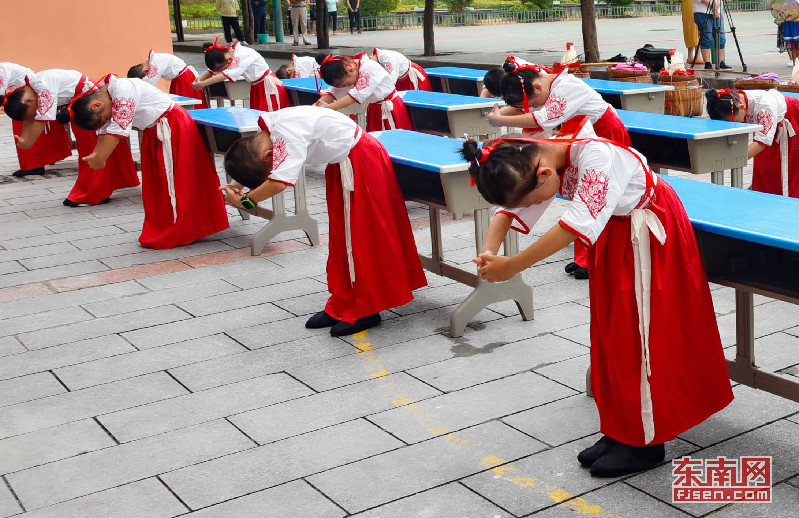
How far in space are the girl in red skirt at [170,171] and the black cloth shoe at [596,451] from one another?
3.66 meters

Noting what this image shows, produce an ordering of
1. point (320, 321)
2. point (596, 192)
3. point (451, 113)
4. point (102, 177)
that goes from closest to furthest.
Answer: point (596, 192) < point (320, 321) < point (451, 113) < point (102, 177)

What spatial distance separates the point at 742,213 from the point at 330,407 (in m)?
1.58

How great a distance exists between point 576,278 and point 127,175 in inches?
164

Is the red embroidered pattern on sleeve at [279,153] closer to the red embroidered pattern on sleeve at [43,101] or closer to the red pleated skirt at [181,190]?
the red pleated skirt at [181,190]

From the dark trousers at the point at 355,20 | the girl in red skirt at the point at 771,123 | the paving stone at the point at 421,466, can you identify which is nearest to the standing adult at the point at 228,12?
the dark trousers at the point at 355,20

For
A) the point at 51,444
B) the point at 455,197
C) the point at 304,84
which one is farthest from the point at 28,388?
the point at 304,84

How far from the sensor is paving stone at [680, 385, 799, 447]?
10.4 ft

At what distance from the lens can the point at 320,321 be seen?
446cm

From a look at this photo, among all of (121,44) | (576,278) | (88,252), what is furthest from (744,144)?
(121,44)

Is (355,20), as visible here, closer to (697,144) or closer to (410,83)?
(410,83)

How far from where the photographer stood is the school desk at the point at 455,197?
423 cm

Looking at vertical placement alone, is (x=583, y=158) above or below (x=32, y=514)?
above

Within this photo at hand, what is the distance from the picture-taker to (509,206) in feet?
9.11

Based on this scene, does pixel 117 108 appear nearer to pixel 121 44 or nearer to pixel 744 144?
pixel 744 144
